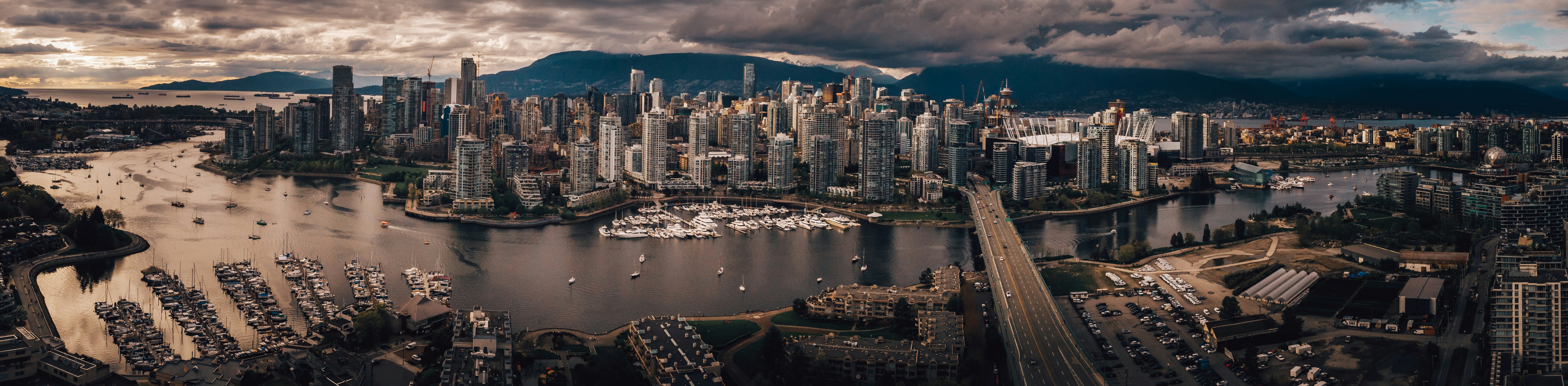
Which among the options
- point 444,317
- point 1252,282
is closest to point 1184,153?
point 1252,282

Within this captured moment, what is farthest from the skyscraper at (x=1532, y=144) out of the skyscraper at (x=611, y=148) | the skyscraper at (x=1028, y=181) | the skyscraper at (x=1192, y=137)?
the skyscraper at (x=611, y=148)

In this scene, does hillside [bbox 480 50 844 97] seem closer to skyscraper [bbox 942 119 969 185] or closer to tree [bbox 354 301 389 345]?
skyscraper [bbox 942 119 969 185]

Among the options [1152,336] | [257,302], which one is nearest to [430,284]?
[257,302]

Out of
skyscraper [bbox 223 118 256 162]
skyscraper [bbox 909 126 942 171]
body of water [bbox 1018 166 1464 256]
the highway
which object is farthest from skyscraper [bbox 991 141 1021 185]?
skyscraper [bbox 223 118 256 162]

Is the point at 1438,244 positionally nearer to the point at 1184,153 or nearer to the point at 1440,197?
the point at 1440,197

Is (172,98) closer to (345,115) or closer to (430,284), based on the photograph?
(345,115)
